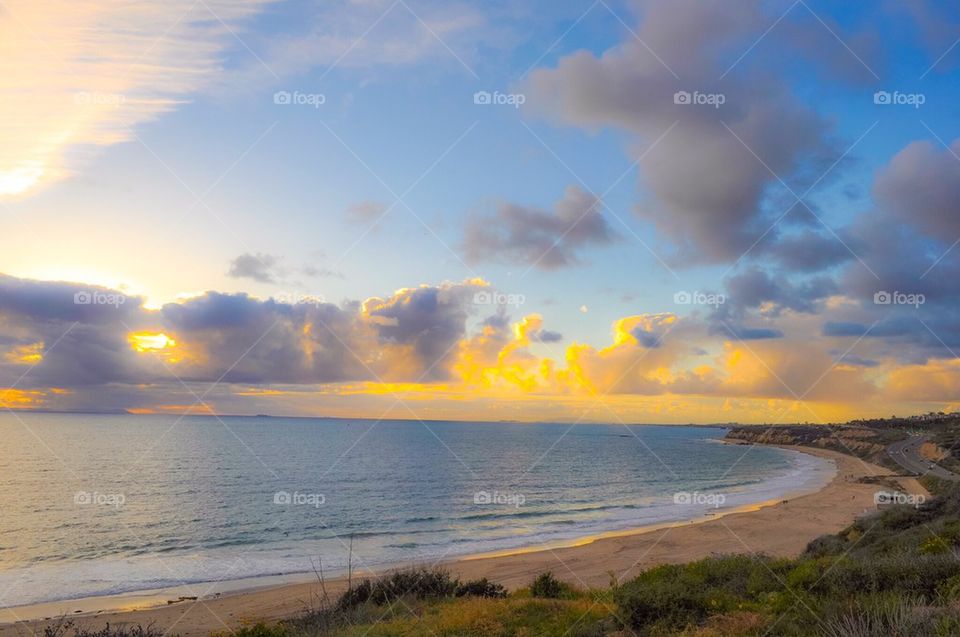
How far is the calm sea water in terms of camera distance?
88.2 feet

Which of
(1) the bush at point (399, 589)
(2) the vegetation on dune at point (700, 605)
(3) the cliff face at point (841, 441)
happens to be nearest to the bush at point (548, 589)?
(2) the vegetation on dune at point (700, 605)

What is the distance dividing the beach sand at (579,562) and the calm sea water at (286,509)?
2.70 m

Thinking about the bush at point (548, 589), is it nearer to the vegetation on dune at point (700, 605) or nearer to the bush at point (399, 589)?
the vegetation on dune at point (700, 605)

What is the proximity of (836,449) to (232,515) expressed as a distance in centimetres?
11692

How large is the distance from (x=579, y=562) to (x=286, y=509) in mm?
23372

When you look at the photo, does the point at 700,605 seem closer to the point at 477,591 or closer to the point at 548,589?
the point at 548,589

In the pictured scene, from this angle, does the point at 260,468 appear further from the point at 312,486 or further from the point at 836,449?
the point at 836,449

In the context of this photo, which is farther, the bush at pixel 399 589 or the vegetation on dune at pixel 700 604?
the bush at pixel 399 589

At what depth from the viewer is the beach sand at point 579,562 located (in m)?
18.1

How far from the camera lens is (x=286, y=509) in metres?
41.3

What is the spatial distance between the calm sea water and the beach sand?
2.70 m

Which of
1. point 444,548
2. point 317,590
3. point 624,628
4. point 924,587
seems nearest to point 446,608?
point 624,628

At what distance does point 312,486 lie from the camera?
182 feet

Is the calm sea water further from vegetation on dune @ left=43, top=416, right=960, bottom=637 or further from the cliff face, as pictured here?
the cliff face
